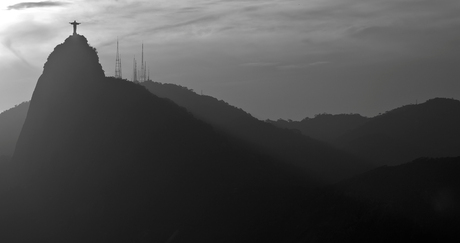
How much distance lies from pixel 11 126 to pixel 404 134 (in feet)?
308

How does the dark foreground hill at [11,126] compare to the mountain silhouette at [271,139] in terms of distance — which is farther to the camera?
the dark foreground hill at [11,126]

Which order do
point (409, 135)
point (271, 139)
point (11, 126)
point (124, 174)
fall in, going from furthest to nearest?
point (11, 126), point (409, 135), point (271, 139), point (124, 174)

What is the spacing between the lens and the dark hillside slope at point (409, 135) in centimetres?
13688

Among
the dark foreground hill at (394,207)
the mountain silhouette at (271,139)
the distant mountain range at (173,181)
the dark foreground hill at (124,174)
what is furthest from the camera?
the mountain silhouette at (271,139)

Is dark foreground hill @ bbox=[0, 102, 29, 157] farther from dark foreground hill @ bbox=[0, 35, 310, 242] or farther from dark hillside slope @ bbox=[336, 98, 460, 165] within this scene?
dark hillside slope @ bbox=[336, 98, 460, 165]

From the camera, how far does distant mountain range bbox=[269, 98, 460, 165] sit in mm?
137125

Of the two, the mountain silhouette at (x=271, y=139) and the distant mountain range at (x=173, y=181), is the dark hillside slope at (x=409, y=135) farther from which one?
the mountain silhouette at (x=271, y=139)

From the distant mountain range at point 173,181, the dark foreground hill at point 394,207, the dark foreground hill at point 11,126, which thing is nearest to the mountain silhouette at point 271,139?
the distant mountain range at point 173,181

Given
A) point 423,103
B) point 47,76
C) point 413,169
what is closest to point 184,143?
point 47,76

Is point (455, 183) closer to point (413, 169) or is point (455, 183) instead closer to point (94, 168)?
point (413, 169)

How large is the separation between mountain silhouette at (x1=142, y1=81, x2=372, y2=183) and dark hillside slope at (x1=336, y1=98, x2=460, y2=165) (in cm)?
1062

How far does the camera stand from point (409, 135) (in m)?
159

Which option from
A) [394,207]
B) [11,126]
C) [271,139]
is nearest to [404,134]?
[271,139]

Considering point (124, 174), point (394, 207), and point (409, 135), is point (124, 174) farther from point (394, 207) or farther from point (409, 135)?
point (409, 135)
